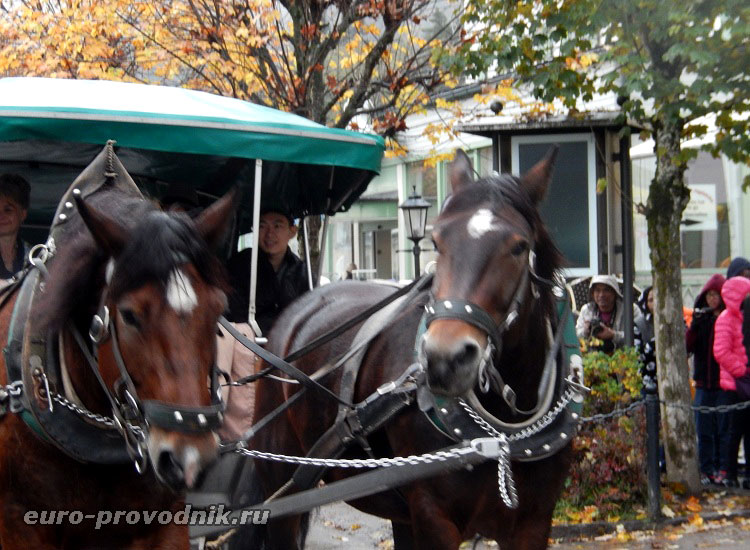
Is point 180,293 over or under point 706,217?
under

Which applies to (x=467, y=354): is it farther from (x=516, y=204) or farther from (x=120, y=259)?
(x=120, y=259)

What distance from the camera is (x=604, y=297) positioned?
8.78 m

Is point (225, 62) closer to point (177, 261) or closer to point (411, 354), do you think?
point (411, 354)

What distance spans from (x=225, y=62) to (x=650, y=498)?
6734 mm

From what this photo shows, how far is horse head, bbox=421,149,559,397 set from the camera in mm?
3441

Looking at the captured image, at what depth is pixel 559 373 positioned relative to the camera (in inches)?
166

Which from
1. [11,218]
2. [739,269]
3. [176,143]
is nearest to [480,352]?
[176,143]

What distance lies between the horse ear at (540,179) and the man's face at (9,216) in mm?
2471

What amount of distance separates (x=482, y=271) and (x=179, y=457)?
1.40 metres

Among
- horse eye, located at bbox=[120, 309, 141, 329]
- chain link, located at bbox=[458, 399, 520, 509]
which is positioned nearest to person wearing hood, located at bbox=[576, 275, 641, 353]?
chain link, located at bbox=[458, 399, 520, 509]

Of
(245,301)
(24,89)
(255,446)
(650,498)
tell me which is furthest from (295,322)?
(650,498)

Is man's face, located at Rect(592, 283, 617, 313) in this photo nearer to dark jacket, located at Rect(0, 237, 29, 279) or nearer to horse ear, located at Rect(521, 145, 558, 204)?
horse ear, located at Rect(521, 145, 558, 204)

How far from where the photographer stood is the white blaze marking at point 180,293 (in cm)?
298

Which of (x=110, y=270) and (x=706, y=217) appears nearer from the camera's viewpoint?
(x=110, y=270)
